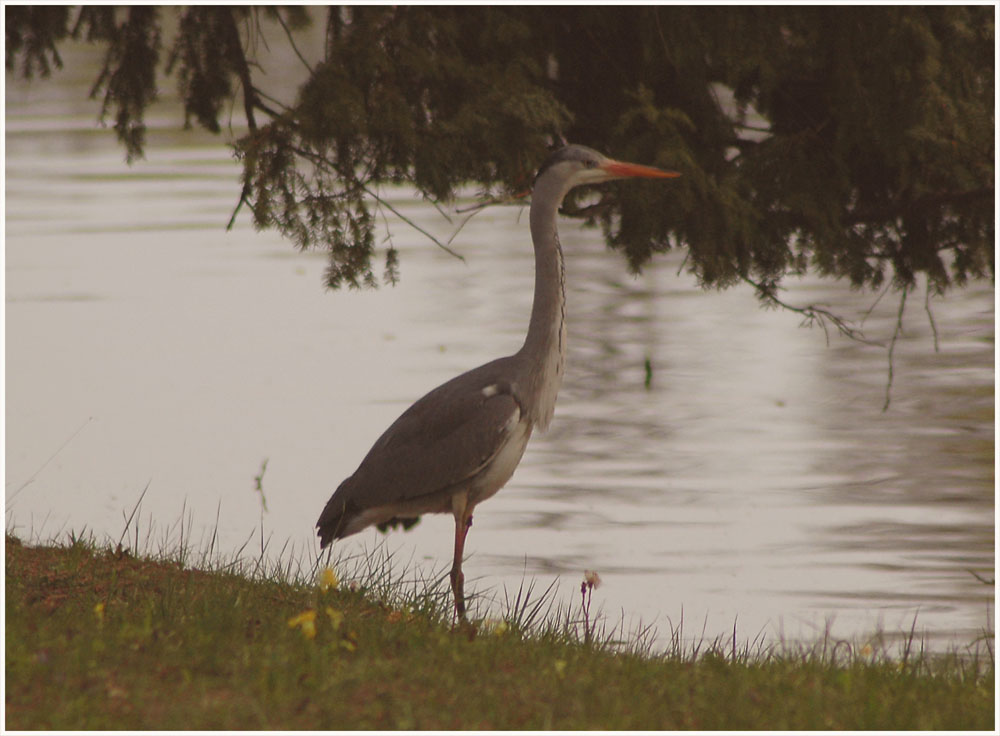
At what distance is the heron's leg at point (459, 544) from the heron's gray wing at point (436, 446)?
13 cm

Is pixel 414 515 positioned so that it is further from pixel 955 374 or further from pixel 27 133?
pixel 27 133

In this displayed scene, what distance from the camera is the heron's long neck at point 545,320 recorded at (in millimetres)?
7426

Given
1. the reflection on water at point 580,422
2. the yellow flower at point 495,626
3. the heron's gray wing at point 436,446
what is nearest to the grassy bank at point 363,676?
the yellow flower at point 495,626

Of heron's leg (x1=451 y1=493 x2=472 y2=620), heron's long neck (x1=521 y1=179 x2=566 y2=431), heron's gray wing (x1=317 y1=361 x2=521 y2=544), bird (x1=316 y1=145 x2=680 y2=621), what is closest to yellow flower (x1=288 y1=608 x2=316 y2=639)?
heron's leg (x1=451 y1=493 x2=472 y2=620)

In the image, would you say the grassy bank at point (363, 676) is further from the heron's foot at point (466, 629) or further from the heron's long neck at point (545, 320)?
the heron's long neck at point (545, 320)

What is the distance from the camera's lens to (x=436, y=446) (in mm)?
7297

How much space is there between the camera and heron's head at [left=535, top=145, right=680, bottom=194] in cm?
751

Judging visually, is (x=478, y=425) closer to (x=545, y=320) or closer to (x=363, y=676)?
(x=545, y=320)

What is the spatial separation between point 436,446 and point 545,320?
795mm

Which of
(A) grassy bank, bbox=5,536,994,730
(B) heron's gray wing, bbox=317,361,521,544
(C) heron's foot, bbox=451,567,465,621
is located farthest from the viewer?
(B) heron's gray wing, bbox=317,361,521,544

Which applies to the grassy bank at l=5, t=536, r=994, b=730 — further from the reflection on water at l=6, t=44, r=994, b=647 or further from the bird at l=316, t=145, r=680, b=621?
the reflection on water at l=6, t=44, r=994, b=647

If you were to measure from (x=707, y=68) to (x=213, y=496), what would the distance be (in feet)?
14.2

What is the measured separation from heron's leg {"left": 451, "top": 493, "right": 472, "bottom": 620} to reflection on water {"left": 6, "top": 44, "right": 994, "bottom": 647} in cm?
135

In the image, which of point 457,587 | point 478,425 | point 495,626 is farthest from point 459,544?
point 495,626
